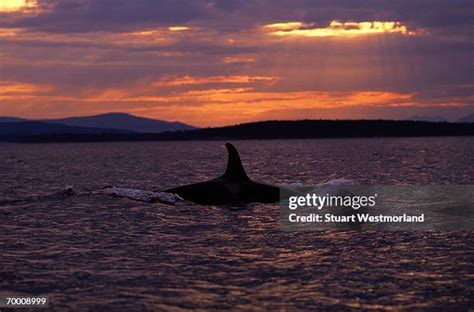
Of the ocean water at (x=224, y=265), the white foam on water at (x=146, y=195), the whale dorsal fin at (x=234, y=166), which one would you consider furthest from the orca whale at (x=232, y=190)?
the ocean water at (x=224, y=265)

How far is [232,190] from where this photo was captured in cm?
3319

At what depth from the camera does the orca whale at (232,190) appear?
1273 inches

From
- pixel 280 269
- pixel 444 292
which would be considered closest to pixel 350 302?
pixel 444 292

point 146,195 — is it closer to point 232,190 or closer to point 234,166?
point 232,190

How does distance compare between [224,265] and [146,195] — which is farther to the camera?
[146,195]

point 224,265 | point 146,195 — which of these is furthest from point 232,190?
point 224,265

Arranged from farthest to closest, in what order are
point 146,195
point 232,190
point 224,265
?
point 146,195
point 232,190
point 224,265

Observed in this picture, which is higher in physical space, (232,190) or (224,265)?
(232,190)

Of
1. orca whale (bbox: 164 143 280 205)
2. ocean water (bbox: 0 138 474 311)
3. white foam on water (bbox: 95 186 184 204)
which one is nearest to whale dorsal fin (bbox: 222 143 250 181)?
orca whale (bbox: 164 143 280 205)

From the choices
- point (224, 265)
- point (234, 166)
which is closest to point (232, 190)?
point (234, 166)

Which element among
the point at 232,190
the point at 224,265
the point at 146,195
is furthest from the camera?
the point at 146,195

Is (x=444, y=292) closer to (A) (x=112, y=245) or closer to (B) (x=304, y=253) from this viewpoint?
(B) (x=304, y=253)

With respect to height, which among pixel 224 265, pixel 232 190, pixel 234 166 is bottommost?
pixel 224 265

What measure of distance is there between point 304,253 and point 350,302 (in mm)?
5415
